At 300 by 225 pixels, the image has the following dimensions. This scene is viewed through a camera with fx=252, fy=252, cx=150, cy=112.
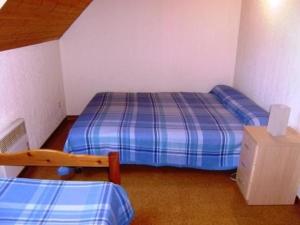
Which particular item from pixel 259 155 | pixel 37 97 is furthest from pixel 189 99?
pixel 37 97

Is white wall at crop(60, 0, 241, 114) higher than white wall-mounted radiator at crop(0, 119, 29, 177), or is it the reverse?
white wall at crop(60, 0, 241, 114)

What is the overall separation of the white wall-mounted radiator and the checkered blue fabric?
211 centimetres

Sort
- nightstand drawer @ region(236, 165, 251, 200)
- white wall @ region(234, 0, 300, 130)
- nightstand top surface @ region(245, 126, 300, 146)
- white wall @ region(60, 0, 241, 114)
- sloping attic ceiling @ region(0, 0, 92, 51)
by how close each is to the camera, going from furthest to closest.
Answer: white wall @ region(60, 0, 241, 114) → white wall @ region(234, 0, 300, 130) → nightstand drawer @ region(236, 165, 251, 200) → nightstand top surface @ region(245, 126, 300, 146) → sloping attic ceiling @ region(0, 0, 92, 51)

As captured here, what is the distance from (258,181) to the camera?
2004 millimetres

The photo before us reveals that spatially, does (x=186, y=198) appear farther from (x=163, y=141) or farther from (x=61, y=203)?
(x=61, y=203)

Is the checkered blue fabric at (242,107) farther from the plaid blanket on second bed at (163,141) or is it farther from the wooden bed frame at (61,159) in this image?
the wooden bed frame at (61,159)

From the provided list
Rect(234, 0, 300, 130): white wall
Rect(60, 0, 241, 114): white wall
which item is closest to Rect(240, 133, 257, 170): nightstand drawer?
Rect(234, 0, 300, 130): white wall

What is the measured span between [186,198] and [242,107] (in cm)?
114

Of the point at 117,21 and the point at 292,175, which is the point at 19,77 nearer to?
the point at 117,21

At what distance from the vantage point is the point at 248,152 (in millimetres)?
2064

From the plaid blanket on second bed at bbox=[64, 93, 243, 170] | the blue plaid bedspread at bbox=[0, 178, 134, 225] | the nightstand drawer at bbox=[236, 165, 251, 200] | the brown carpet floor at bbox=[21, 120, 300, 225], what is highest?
the blue plaid bedspread at bbox=[0, 178, 134, 225]

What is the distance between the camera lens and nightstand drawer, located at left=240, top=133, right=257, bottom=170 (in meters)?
1.98

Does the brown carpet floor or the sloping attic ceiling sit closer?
the sloping attic ceiling

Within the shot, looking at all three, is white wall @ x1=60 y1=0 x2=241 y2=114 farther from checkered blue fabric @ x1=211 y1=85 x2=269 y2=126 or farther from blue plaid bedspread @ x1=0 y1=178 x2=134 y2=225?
blue plaid bedspread @ x1=0 y1=178 x2=134 y2=225
